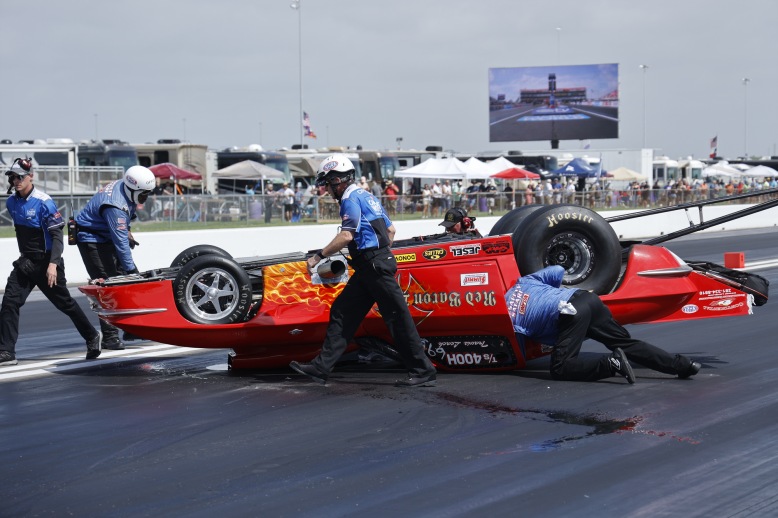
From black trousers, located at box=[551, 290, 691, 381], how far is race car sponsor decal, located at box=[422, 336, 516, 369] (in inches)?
16.8

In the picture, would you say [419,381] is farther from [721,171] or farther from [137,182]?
[721,171]

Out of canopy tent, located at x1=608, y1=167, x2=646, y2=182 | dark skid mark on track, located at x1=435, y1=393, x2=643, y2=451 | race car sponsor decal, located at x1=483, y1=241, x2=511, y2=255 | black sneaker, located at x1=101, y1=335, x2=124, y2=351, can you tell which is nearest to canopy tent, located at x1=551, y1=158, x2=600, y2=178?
canopy tent, located at x1=608, y1=167, x2=646, y2=182

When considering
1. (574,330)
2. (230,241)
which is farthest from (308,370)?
(230,241)

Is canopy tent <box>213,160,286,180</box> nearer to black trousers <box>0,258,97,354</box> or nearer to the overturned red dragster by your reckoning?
black trousers <box>0,258,97,354</box>

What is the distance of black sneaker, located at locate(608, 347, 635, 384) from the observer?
291 inches

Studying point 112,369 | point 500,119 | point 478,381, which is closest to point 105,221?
point 112,369

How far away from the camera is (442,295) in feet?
25.9

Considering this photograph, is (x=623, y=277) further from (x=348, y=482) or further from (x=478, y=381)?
(x=348, y=482)

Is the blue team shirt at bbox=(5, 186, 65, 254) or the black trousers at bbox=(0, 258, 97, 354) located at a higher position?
the blue team shirt at bbox=(5, 186, 65, 254)

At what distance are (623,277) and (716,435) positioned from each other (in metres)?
2.30

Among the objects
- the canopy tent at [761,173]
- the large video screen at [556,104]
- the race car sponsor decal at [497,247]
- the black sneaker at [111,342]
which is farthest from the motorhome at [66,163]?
the canopy tent at [761,173]

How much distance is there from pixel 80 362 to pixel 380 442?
395 cm

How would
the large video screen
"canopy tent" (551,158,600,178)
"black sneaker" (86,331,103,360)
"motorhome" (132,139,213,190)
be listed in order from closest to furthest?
"black sneaker" (86,331,103,360), "motorhome" (132,139,213,190), "canopy tent" (551,158,600,178), the large video screen

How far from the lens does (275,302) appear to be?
7.92 m
